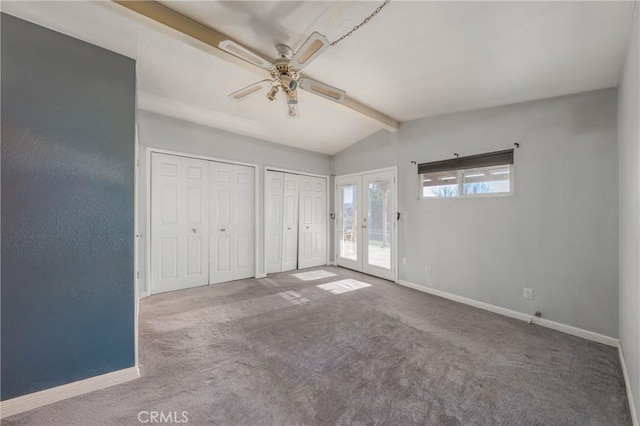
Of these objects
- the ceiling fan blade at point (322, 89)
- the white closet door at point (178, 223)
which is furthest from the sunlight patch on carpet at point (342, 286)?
the ceiling fan blade at point (322, 89)

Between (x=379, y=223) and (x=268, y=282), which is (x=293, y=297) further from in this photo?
(x=379, y=223)

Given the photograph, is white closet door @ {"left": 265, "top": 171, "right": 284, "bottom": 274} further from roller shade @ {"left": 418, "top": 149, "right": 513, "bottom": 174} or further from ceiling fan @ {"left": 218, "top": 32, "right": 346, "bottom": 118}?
roller shade @ {"left": 418, "top": 149, "right": 513, "bottom": 174}

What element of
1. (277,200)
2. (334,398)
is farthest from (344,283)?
(334,398)

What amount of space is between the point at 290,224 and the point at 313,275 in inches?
44.7

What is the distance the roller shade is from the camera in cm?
312

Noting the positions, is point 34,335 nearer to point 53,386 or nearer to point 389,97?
point 53,386

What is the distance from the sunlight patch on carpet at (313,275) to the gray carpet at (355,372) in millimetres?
1438

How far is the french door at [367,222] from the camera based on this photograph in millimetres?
4520

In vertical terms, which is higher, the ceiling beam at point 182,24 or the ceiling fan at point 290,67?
the ceiling beam at point 182,24

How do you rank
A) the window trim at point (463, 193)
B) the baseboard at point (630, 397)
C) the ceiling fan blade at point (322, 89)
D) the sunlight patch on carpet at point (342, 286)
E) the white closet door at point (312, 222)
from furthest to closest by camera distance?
the white closet door at point (312, 222) < the sunlight patch on carpet at point (342, 286) < the window trim at point (463, 193) < the ceiling fan blade at point (322, 89) < the baseboard at point (630, 397)

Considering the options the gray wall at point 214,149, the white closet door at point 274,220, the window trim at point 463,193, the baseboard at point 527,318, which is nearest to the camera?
the baseboard at point 527,318

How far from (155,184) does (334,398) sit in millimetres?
3641

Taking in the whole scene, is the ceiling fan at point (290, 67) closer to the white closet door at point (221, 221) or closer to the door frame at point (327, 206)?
the white closet door at point (221, 221)

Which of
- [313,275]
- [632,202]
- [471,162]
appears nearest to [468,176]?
[471,162]
